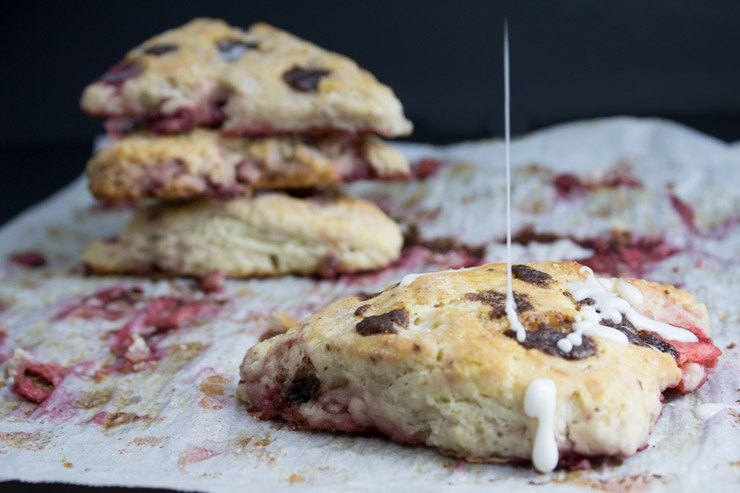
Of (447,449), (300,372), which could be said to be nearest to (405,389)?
(447,449)

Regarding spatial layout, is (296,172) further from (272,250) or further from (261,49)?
(261,49)

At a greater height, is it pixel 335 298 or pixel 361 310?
pixel 361 310

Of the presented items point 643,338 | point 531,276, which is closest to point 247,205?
point 531,276

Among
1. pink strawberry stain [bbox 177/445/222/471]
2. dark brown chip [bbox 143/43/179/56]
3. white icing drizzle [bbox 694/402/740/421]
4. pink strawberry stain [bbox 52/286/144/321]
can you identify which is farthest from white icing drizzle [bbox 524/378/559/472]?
dark brown chip [bbox 143/43/179/56]

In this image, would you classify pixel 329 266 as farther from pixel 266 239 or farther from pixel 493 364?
pixel 493 364

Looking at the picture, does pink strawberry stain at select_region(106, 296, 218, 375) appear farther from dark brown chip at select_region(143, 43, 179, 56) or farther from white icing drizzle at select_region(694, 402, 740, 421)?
white icing drizzle at select_region(694, 402, 740, 421)

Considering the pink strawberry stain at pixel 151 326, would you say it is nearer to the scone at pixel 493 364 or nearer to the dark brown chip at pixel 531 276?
the scone at pixel 493 364
